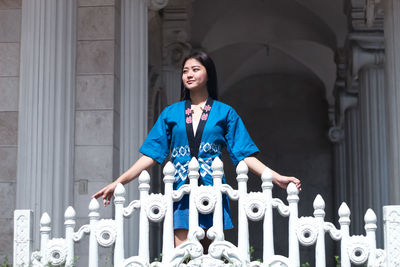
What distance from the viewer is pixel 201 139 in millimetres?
4574

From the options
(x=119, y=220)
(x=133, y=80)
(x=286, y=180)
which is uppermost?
(x=133, y=80)

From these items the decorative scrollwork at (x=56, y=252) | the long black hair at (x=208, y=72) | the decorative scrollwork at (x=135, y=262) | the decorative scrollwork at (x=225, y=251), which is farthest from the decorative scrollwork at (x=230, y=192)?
the decorative scrollwork at (x=56, y=252)

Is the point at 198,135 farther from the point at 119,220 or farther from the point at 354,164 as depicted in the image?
the point at 354,164

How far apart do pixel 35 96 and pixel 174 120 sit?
258 centimetres

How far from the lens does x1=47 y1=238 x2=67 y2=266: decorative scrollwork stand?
167 inches

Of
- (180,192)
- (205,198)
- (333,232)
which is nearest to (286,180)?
(333,232)

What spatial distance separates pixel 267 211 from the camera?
4137mm

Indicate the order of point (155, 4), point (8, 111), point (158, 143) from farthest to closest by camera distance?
point (155, 4)
point (8, 111)
point (158, 143)

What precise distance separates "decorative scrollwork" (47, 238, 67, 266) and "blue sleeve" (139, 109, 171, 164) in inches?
32.8

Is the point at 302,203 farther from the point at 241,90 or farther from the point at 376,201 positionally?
the point at 376,201

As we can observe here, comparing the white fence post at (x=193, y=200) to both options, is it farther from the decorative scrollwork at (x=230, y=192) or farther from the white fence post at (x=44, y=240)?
the white fence post at (x=44, y=240)

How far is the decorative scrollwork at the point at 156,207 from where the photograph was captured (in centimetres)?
417

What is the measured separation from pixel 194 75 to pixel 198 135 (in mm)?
402

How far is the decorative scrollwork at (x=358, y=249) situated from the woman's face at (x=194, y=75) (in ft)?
4.59
